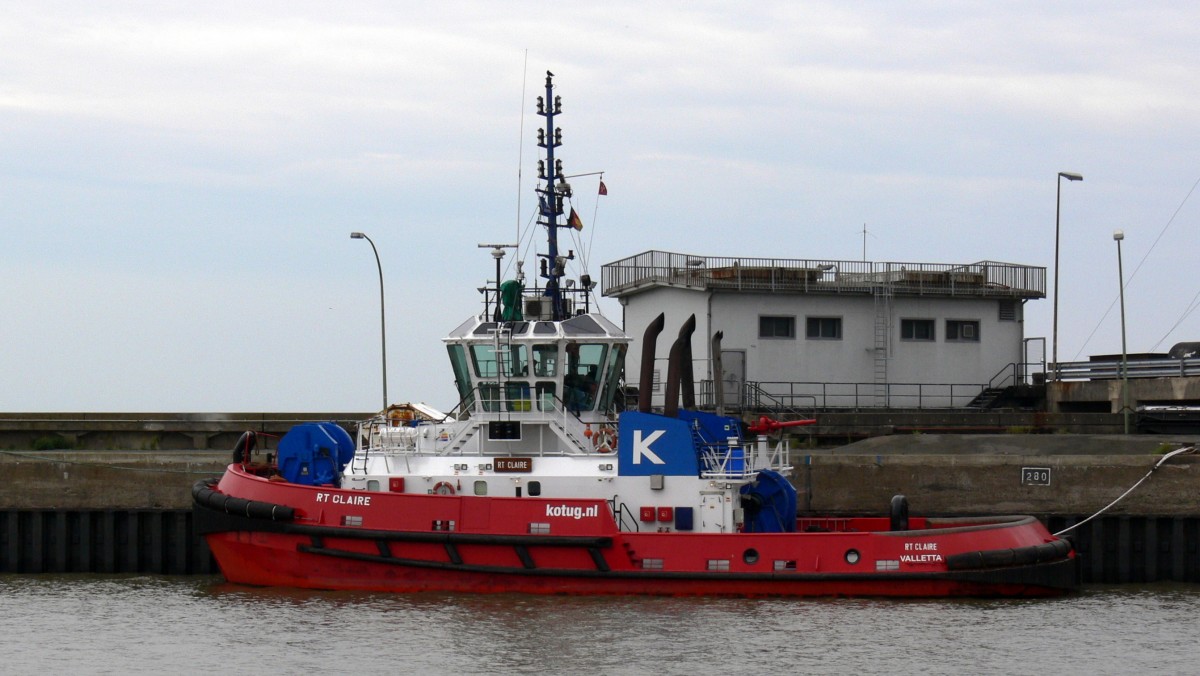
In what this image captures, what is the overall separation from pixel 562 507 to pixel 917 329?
14286mm

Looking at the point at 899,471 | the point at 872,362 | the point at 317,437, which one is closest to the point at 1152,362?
the point at 872,362

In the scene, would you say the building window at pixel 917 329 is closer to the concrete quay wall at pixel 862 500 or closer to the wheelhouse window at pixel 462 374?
the concrete quay wall at pixel 862 500

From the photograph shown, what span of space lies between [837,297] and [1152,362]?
6.35m

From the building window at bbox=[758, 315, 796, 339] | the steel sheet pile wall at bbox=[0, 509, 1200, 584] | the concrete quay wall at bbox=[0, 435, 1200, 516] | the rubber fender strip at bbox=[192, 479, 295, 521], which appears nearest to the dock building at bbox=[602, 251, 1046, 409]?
the building window at bbox=[758, 315, 796, 339]

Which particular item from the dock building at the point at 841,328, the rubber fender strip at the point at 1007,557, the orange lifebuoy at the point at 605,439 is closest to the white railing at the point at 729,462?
the orange lifebuoy at the point at 605,439

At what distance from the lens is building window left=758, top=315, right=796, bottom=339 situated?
28.1 m

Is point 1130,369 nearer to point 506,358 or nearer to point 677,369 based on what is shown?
point 677,369

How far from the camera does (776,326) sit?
28.2 meters

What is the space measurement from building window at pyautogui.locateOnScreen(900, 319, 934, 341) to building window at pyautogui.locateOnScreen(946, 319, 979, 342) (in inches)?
15.6

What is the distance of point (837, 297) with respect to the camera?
2855 centimetres

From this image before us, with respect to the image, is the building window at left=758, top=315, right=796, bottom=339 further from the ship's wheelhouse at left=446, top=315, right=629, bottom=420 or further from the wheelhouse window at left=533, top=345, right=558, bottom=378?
the wheelhouse window at left=533, top=345, right=558, bottom=378

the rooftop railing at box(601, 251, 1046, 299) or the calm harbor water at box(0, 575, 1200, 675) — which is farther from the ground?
the rooftop railing at box(601, 251, 1046, 299)

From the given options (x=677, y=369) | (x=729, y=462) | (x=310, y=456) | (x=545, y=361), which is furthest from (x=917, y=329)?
(x=310, y=456)

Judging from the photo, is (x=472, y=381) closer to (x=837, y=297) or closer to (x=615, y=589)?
(x=615, y=589)
